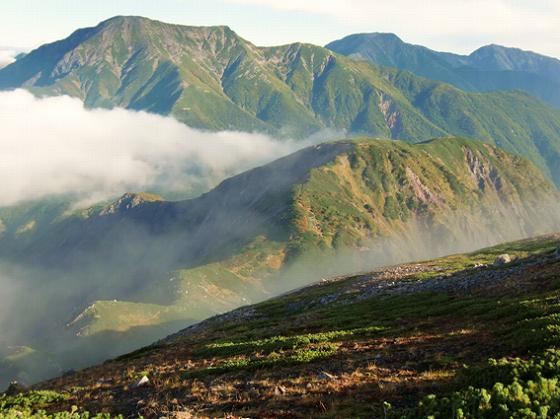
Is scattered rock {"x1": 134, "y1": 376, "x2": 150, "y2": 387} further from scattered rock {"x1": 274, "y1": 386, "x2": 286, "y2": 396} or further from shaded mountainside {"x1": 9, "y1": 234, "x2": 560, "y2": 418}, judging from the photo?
scattered rock {"x1": 274, "y1": 386, "x2": 286, "y2": 396}

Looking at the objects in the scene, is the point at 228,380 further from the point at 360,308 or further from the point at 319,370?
the point at 360,308

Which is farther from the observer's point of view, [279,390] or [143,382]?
[143,382]

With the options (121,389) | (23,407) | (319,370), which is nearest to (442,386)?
(319,370)

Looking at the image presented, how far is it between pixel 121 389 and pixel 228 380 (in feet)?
27.0

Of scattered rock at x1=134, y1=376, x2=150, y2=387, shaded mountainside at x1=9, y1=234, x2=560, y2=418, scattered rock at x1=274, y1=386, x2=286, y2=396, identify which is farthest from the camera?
scattered rock at x1=134, y1=376, x2=150, y2=387

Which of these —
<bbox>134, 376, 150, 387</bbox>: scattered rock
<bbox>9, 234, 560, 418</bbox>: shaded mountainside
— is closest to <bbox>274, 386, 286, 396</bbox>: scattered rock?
<bbox>9, 234, 560, 418</bbox>: shaded mountainside

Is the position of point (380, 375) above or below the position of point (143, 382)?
below

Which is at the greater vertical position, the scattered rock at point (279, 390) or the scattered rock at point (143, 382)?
the scattered rock at point (279, 390)

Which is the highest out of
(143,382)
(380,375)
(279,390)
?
(279,390)

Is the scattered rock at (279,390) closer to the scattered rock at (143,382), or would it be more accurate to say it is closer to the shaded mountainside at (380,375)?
the shaded mountainside at (380,375)

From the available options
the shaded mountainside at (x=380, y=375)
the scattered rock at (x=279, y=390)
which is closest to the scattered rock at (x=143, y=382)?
the shaded mountainside at (x=380, y=375)

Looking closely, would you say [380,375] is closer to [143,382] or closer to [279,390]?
[279,390]

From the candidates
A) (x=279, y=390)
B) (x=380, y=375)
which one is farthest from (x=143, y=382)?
(x=380, y=375)

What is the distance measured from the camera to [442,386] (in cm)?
2022
